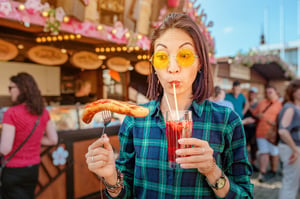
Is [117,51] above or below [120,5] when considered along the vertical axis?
below

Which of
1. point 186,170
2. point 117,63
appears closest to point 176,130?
point 186,170

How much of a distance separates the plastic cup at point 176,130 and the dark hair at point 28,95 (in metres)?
2.36

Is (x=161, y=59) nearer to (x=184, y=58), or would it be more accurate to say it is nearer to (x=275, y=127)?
(x=184, y=58)

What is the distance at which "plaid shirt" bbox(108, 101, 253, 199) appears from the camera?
125cm

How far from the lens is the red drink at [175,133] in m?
1.11

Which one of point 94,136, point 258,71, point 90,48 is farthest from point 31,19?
point 258,71

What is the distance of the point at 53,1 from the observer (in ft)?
13.9

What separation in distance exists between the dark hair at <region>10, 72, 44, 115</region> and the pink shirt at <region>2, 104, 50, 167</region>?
0.06 meters

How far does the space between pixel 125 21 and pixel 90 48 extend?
1.76m

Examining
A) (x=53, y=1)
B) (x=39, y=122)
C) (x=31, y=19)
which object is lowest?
(x=39, y=122)

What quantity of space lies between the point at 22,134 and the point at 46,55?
3.27 m

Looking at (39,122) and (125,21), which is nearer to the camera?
(39,122)

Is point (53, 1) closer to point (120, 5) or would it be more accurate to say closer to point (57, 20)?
point (57, 20)

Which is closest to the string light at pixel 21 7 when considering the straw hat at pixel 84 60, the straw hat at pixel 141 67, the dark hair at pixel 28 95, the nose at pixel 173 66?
the dark hair at pixel 28 95
